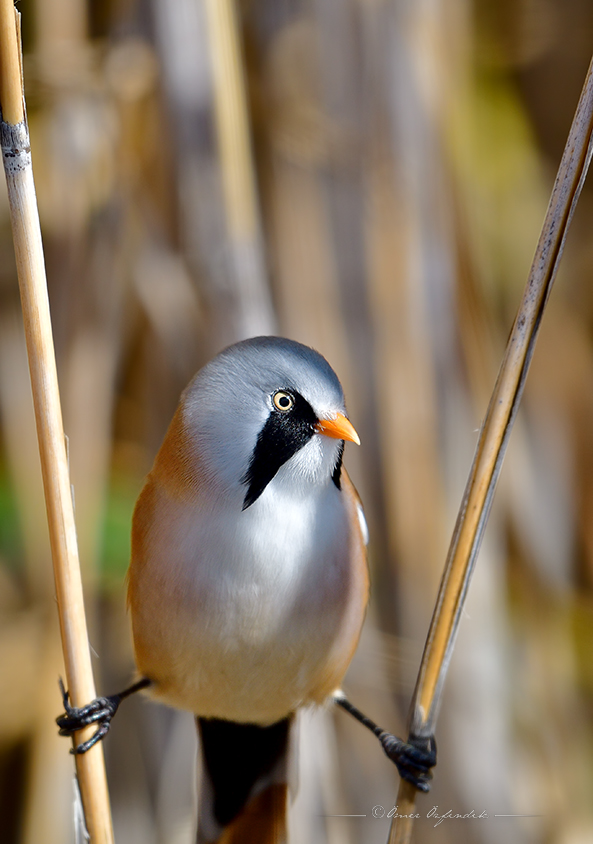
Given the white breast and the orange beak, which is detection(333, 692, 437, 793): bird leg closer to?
the white breast

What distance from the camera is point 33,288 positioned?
0.86 metres

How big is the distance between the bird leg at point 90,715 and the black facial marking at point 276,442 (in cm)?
37

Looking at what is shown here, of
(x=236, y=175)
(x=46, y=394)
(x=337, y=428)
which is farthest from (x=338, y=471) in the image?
(x=236, y=175)

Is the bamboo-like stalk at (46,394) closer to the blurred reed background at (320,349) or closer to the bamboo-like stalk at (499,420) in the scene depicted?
the bamboo-like stalk at (499,420)

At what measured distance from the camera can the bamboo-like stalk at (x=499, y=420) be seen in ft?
2.81

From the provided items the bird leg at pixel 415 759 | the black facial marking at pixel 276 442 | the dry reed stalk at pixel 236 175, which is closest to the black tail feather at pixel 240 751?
the bird leg at pixel 415 759

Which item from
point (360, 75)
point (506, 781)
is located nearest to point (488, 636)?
point (506, 781)

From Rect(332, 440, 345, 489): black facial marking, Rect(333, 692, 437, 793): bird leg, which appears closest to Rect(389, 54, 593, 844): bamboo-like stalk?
Rect(333, 692, 437, 793): bird leg

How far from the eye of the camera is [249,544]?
3.62 ft

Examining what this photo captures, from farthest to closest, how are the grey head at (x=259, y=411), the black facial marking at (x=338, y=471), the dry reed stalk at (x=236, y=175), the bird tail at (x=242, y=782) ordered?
the dry reed stalk at (x=236, y=175), the bird tail at (x=242, y=782), the black facial marking at (x=338, y=471), the grey head at (x=259, y=411)

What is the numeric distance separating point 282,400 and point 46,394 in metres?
0.34

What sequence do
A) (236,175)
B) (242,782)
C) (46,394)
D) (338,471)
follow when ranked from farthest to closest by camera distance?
(236,175) < (242,782) < (338,471) < (46,394)

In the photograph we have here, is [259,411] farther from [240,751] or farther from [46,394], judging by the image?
[240,751]

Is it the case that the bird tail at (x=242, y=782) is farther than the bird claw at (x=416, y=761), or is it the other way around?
the bird tail at (x=242, y=782)
